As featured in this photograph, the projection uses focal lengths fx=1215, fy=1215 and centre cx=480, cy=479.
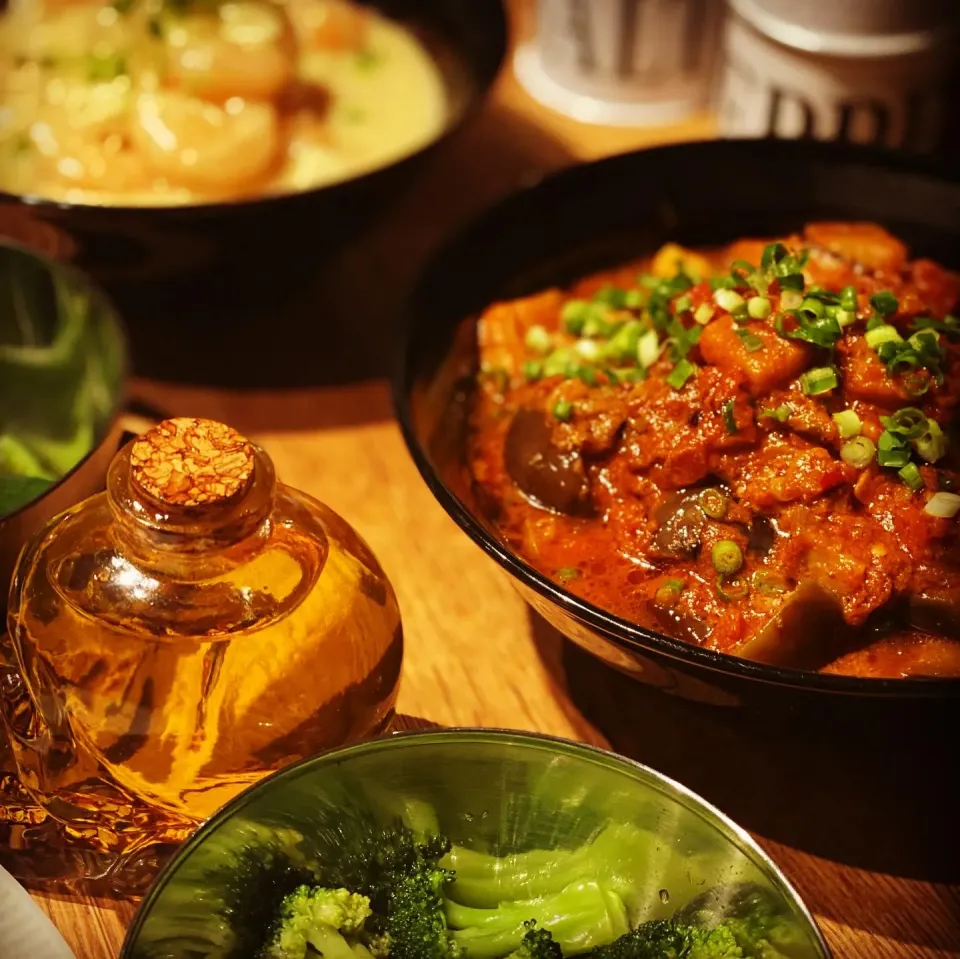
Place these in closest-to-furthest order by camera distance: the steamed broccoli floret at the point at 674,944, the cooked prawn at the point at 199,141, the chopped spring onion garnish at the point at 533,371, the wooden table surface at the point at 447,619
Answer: the steamed broccoli floret at the point at 674,944 → the wooden table surface at the point at 447,619 → the chopped spring onion garnish at the point at 533,371 → the cooked prawn at the point at 199,141

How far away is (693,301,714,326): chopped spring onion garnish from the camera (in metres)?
1.89

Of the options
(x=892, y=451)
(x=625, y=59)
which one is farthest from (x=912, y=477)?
(x=625, y=59)

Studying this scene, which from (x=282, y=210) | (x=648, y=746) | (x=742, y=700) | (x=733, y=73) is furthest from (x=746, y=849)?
(x=733, y=73)

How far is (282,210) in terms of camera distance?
2.20m

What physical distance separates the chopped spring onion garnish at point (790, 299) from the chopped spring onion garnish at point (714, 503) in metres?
0.31

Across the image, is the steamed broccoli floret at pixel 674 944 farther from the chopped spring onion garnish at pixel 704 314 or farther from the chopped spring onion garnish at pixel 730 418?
the chopped spring onion garnish at pixel 704 314

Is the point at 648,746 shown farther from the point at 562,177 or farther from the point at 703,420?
the point at 562,177

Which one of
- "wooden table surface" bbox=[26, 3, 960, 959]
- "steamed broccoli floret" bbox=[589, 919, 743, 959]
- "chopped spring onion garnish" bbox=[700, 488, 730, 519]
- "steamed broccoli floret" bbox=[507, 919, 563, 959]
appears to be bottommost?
"wooden table surface" bbox=[26, 3, 960, 959]

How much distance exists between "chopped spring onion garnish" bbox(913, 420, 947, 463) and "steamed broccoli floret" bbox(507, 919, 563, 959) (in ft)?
2.83

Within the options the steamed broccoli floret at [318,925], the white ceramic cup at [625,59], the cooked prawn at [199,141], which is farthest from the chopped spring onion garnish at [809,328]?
the white ceramic cup at [625,59]

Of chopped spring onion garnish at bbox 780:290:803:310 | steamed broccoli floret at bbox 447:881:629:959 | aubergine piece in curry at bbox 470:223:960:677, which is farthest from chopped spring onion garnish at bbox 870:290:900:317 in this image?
steamed broccoli floret at bbox 447:881:629:959

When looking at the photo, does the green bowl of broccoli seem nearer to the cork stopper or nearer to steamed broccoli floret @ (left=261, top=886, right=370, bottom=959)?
steamed broccoli floret @ (left=261, top=886, right=370, bottom=959)

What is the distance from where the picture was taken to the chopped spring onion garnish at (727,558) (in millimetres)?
1701

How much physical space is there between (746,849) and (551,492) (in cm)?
74
